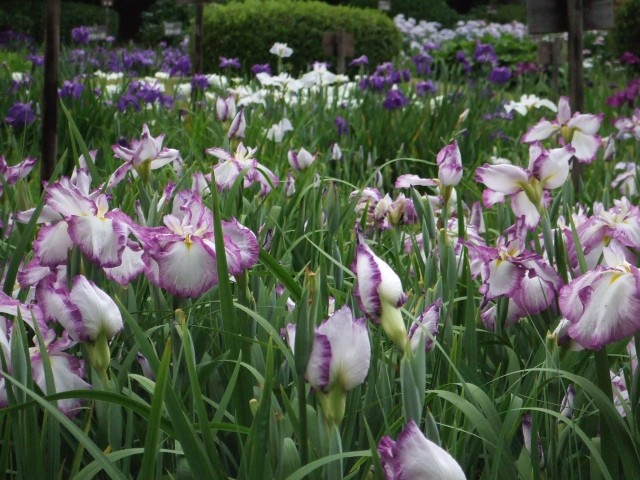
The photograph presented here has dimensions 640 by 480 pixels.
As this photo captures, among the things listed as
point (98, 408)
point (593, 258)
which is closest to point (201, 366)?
point (98, 408)

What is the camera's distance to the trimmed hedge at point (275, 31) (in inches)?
463

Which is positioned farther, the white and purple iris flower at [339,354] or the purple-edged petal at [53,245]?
the purple-edged petal at [53,245]

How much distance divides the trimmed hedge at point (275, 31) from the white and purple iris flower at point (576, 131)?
30.5ft

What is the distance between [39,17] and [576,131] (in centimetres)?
2034

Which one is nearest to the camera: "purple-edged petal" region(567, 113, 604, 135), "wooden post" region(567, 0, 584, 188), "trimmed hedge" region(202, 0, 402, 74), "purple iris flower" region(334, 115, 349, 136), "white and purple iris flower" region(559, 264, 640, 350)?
"white and purple iris flower" region(559, 264, 640, 350)

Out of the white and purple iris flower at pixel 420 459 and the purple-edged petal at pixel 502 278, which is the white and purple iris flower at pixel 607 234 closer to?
the purple-edged petal at pixel 502 278

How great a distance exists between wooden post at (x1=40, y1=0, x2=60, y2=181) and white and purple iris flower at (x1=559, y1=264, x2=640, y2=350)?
1.89 meters

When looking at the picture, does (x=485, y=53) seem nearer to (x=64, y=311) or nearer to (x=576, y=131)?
(x=576, y=131)

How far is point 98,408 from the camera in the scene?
1.16 m

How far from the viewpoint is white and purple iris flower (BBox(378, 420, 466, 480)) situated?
75 centimetres

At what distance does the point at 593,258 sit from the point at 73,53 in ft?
24.5

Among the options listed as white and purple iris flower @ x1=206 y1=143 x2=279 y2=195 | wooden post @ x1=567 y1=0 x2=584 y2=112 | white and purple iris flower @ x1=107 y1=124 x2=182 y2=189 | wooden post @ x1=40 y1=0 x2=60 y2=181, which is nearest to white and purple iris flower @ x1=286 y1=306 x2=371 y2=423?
white and purple iris flower @ x1=107 y1=124 x2=182 y2=189

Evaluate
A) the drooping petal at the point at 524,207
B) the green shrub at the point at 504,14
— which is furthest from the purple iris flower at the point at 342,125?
the green shrub at the point at 504,14

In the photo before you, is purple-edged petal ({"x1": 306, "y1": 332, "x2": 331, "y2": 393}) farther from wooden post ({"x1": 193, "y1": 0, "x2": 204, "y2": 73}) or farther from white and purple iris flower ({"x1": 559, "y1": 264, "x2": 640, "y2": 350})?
wooden post ({"x1": 193, "y1": 0, "x2": 204, "y2": 73})
